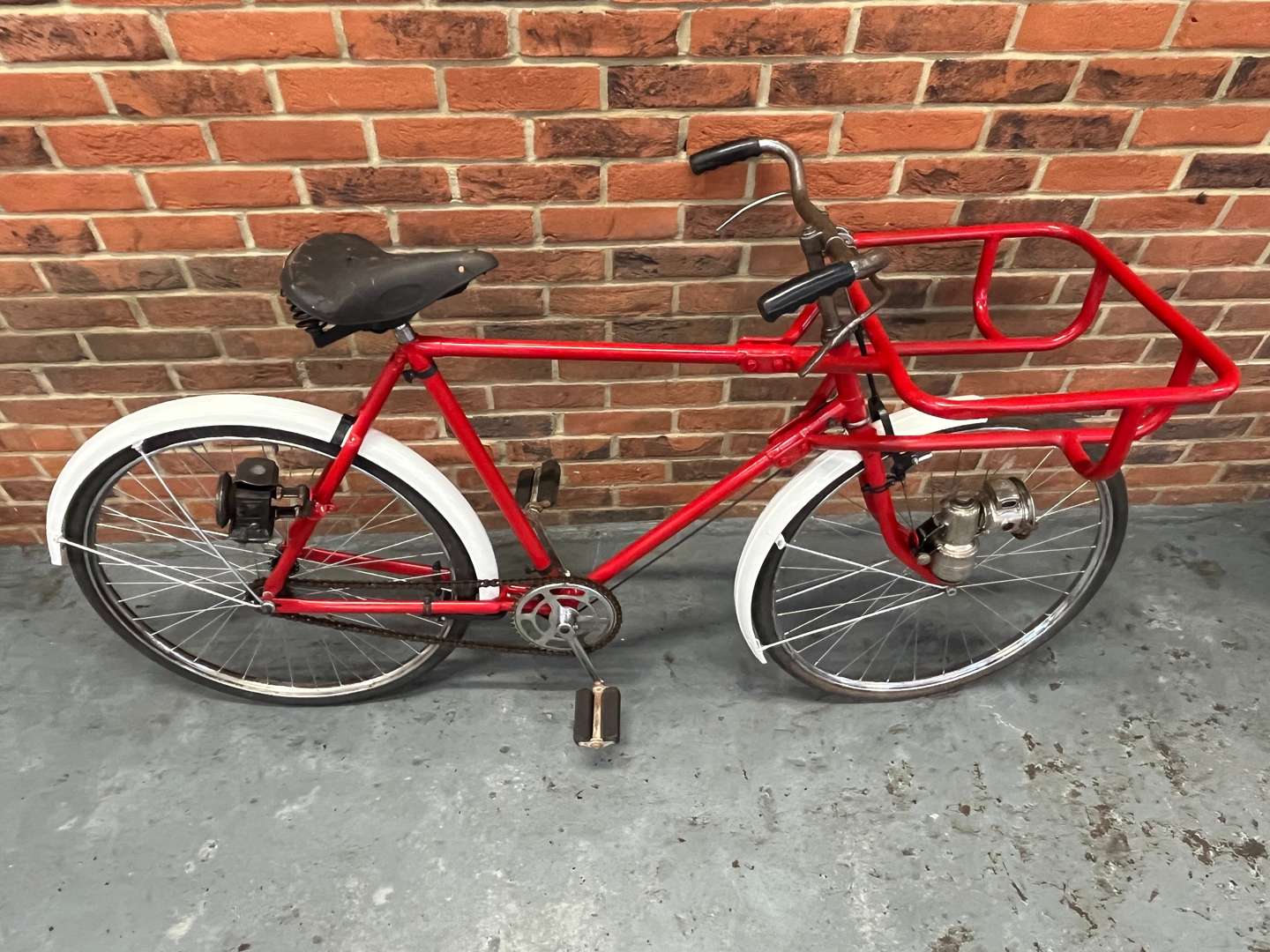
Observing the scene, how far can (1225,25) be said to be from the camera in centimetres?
128

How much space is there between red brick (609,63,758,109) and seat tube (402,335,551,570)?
517 mm

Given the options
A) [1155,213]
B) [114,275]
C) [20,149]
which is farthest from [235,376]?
[1155,213]

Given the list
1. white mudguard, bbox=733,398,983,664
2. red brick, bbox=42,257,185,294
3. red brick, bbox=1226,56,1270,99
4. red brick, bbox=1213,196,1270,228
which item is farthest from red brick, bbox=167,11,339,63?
red brick, bbox=1213,196,1270,228

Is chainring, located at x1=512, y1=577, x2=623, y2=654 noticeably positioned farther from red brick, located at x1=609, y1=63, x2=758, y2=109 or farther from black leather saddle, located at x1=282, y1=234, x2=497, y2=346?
red brick, located at x1=609, y1=63, x2=758, y2=109

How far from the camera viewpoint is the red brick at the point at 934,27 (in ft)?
4.04

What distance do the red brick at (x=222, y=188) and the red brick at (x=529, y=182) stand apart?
304mm

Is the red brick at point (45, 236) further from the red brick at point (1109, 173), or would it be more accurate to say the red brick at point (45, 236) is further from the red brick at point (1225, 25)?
the red brick at point (1225, 25)

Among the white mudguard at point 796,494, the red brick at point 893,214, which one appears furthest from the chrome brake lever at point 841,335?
the red brick at point 893,214

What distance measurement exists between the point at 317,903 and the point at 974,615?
57.8 inches

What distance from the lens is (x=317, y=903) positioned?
139cm

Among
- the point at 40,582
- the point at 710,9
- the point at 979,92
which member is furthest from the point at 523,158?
the point at 40,582

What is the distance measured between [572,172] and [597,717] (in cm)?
102

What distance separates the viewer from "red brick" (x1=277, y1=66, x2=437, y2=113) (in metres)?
1.24

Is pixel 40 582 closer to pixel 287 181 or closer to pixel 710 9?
pixel 287 181
